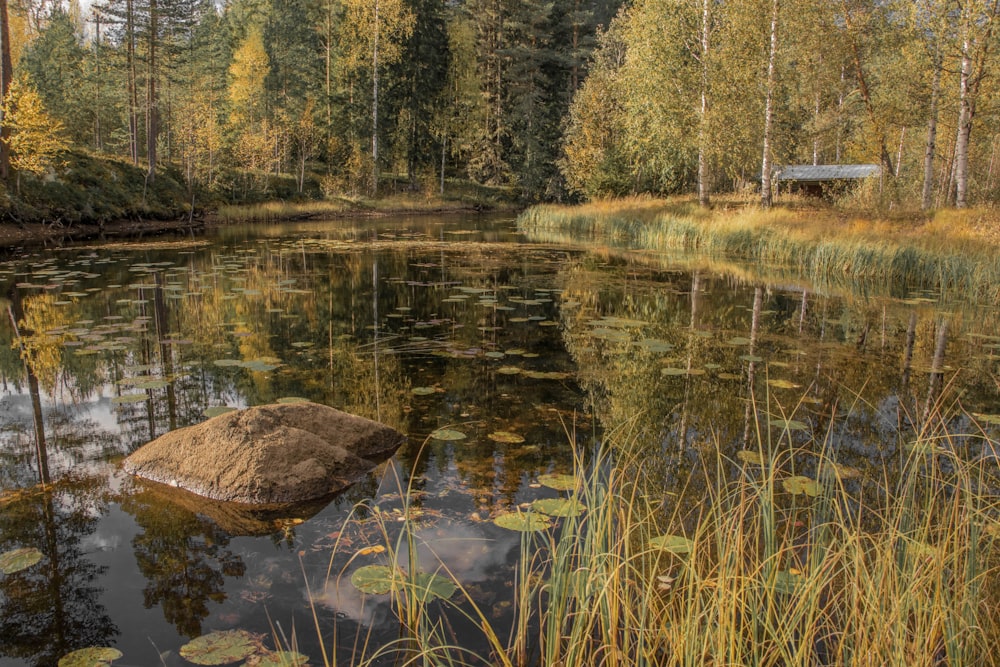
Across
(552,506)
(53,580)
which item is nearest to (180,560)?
(53,580)

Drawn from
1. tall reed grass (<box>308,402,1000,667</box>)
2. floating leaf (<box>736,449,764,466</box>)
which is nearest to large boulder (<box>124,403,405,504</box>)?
tall reed grass (<box>308,402,1000,667</box>)

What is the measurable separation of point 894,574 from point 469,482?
2426mm

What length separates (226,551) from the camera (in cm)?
334

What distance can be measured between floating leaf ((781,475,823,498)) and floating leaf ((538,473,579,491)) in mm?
1206

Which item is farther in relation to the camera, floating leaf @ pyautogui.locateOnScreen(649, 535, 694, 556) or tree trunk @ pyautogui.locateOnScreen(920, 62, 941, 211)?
tree trunk @ pyautogui.locateOnScreen(920, 62, 941, 211)

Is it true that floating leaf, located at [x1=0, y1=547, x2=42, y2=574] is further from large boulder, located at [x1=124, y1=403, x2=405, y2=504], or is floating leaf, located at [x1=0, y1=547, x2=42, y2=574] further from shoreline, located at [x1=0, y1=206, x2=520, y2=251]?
shoreline, located at [x1=0, y1=206, x2=520, y2=251]

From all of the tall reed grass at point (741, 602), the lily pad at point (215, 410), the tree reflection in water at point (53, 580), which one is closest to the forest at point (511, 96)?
the tall reed grass at point (741, 602)

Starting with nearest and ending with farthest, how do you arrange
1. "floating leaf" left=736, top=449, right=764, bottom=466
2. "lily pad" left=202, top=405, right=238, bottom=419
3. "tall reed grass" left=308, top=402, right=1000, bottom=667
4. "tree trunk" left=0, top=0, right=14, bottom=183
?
1. "tall reed grass" left=308, top=402, right=1000, bottom=667
2. "floating leaf" left=736, top=449, right=764, bottom=466
3. "lily pad" left=202, top=405, right=238, bottom=419
4. "tree trunk" left=0, top=0, right=14, bottom=183

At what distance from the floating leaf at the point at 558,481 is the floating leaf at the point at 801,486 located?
121 cm

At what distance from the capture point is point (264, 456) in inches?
159

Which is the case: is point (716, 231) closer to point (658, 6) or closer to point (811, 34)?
point (811, 34)

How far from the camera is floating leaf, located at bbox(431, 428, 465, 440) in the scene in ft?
15.4

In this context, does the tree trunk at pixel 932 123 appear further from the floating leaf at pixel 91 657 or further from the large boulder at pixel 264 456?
the floating leaf at pixel 91 657

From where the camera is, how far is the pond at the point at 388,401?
2984 mm
